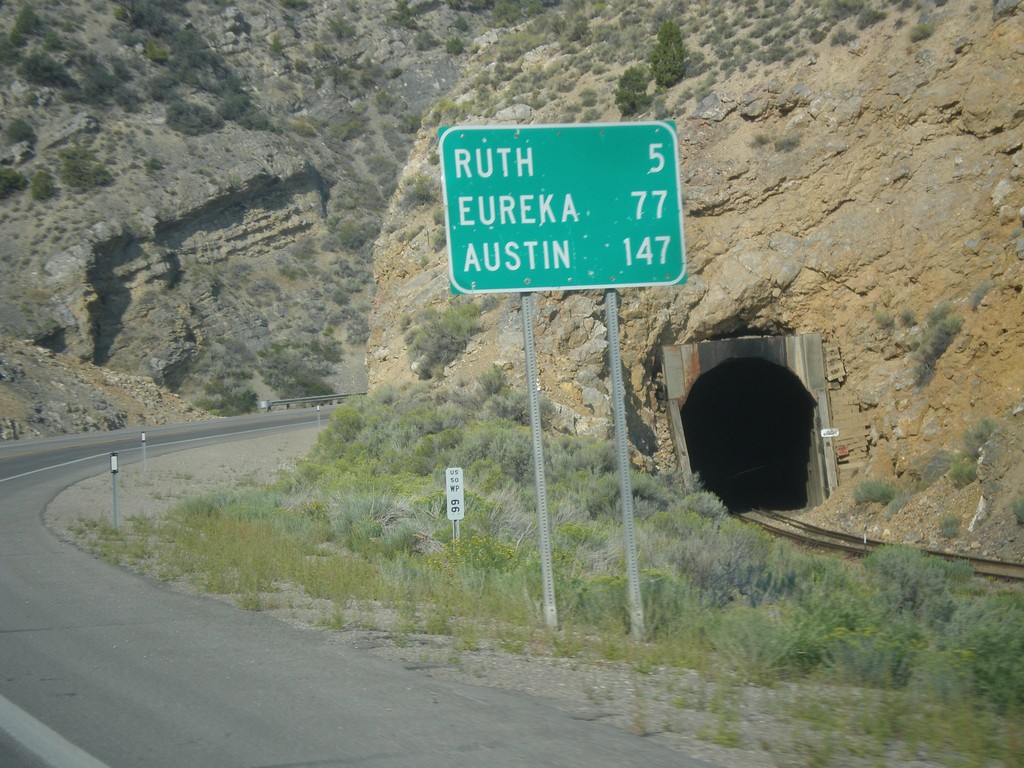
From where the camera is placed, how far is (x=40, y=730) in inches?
227

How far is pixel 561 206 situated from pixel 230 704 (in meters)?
4.73

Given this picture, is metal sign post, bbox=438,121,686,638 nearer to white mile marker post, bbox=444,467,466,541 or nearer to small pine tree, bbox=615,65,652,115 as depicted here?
white mile marker post, bbox=444,467,466,541

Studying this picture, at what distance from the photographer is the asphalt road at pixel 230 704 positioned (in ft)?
17.1

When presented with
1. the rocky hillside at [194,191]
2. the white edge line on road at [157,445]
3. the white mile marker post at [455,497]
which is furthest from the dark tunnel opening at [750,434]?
the rocky hillside at [194,191]

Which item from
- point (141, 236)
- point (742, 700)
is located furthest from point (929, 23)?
point (141, 236)

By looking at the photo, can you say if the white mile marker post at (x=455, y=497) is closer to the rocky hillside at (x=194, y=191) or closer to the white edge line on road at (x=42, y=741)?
the white edge line on road at (x=42, y=741)

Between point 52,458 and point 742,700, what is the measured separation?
27540 mm

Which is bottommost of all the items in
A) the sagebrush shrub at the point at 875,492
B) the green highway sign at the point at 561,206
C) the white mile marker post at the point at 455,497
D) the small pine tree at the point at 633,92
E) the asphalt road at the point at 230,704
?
the sagebrush shrub at the point at 875,492

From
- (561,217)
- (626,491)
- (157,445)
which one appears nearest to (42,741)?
(626,491)

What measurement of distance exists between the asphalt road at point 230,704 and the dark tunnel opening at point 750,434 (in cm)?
2315

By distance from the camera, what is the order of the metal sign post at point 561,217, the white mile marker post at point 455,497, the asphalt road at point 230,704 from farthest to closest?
1. the white mile marker post at point 455,497
2. the metal sign post at point 561,217
3. the asphalt road at point 230,704

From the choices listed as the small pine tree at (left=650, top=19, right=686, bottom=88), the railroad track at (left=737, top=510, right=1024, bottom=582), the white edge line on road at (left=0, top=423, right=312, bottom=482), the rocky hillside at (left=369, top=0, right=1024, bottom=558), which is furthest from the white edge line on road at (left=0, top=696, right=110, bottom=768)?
the small pine tree at (left=650, top=19, right=686, bottom=88)

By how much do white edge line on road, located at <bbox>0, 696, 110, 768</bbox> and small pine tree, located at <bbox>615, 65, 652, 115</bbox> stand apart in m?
30.7

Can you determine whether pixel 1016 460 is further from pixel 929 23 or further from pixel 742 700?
pixel 742 700
